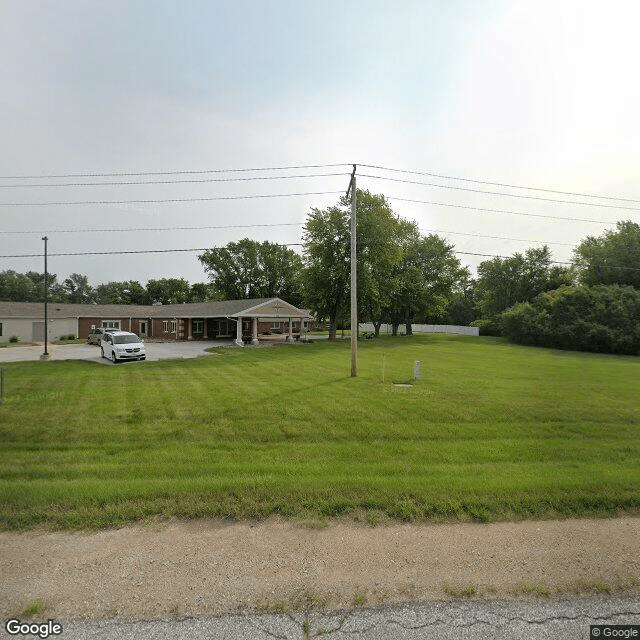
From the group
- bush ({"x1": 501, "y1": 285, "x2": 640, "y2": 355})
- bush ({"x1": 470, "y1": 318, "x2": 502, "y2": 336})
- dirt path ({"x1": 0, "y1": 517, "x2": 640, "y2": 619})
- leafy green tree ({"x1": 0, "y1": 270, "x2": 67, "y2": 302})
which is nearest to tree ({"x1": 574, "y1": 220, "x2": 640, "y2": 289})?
bush ({"x1": 501, "y1": 285, "x2": 640, "y2": 355})

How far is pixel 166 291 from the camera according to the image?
81.5 metres

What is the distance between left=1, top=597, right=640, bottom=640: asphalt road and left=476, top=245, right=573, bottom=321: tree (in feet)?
196

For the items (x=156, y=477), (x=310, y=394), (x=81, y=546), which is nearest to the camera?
(x=81, y=546)

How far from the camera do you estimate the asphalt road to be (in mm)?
2982

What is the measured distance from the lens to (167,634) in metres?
2.98

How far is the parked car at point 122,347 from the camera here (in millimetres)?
23234

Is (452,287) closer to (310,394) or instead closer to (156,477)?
(310,394)

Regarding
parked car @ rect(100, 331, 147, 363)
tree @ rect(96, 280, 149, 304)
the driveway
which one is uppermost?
tree @ rect(96, 280, 149, 304)

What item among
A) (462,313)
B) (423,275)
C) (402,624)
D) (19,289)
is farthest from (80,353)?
(462,313)

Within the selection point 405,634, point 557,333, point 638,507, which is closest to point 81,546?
point 405,634

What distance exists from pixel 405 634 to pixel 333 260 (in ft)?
133

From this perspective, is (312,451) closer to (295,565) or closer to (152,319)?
(295,565)

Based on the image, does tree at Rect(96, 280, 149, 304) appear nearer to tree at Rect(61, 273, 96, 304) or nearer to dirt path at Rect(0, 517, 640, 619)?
tree at Rect(61, 273, 96, 304)

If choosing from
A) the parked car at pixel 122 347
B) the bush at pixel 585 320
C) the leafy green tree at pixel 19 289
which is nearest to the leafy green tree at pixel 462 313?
the bush at pixel 585 320
